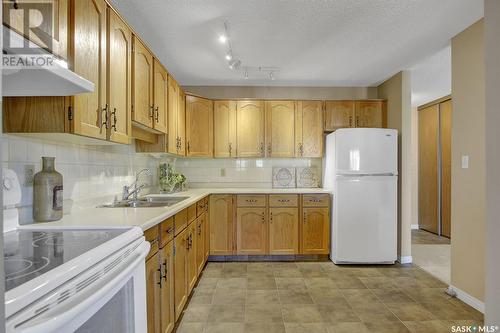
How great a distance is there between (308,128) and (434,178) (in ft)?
9.03

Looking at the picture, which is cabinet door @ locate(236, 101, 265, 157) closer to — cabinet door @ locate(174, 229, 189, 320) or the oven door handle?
cabinet door @ locate(174, 229, 189, 320)

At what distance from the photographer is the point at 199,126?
3666mm

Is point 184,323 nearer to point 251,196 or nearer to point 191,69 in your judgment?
point 251,196

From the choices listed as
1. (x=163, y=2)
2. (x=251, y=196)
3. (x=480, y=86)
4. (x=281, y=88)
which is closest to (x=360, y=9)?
(x=480, y=86)

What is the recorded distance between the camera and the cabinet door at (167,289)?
65.1 inches

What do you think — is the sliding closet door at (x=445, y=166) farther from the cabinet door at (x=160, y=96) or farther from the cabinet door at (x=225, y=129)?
the cabinet door at (x=160, y=96)

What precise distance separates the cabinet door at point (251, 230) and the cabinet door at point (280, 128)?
2.71 ft

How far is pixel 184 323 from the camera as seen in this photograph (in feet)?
6.85

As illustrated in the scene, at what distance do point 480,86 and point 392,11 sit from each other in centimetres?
99

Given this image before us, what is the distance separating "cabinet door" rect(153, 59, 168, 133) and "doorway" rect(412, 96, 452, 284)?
3.82 metres

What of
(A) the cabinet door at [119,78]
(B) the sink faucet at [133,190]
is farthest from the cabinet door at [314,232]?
(A) the cabinet door at [119,78]

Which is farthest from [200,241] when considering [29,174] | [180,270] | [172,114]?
[29,174]

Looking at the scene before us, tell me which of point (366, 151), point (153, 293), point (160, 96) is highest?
point (160, 96)

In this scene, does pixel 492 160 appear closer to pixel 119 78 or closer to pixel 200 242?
pixel 119 78
